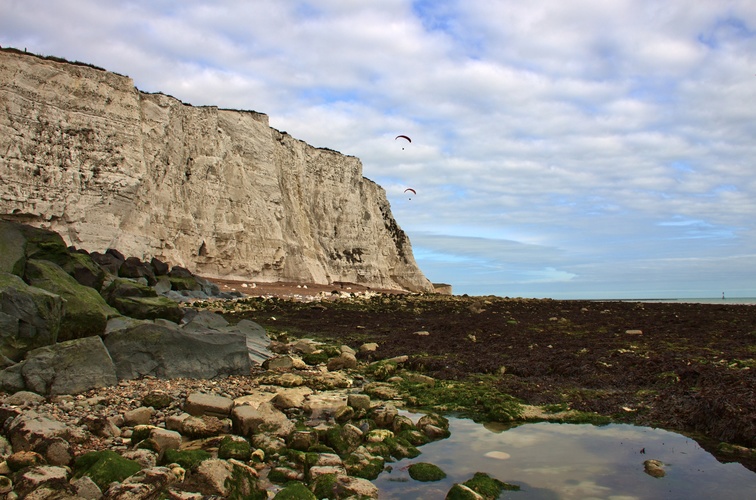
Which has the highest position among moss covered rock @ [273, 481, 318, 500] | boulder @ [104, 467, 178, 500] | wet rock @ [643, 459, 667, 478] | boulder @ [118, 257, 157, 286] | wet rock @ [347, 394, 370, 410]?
boulder @ [118, 257, 157, 286]

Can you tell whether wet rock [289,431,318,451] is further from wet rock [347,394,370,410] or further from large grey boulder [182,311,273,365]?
large grey boulder [182,311,273,365]

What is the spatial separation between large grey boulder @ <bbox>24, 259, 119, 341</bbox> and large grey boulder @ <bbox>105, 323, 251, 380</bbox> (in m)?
0.76

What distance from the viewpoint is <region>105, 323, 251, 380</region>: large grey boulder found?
8.10 meters

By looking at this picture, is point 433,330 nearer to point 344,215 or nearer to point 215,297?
point 215,297

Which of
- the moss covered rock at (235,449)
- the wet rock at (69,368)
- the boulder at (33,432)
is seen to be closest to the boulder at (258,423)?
the moss covered rock at (235,449)

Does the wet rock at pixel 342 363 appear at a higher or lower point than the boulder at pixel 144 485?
higher

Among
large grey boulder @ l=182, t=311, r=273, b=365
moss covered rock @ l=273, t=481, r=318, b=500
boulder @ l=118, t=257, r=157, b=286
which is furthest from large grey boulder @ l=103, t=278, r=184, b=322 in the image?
boulder @ l=118, t=257, r=157, b=286

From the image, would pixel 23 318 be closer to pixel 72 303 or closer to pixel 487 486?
pixel 72 303

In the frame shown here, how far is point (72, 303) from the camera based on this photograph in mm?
8961

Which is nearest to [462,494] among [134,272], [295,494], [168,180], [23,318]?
[295,494]

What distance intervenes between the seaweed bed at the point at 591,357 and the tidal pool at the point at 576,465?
495 millimetres

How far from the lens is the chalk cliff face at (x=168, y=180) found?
2659cm

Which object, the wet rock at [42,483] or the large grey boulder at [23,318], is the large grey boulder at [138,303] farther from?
the wet rock at [42,483]

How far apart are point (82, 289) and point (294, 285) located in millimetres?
28313
